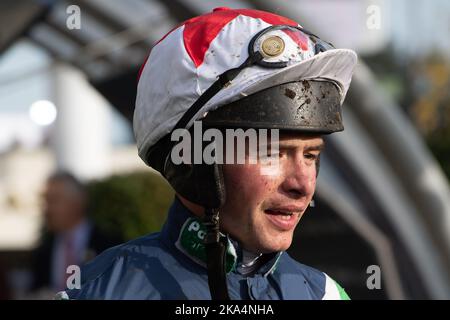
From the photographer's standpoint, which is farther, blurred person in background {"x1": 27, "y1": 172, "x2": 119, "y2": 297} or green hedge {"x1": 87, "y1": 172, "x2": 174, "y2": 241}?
green hedge {"x1": 87, "y1": 172, "x2": 174, "y2": 241}

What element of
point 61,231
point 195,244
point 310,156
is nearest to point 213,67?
→ point 310,156

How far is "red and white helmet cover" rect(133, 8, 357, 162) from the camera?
214 cm

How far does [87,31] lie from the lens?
7.42m

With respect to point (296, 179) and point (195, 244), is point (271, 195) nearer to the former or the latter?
point (296, 179)

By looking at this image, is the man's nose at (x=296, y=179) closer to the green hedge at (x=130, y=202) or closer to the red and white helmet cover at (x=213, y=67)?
the red and white helmet cover at (x=213, y=67)

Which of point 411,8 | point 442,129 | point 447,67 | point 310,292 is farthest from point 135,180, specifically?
point 411,8

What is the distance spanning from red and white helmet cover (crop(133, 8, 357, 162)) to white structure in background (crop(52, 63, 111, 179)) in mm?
7966

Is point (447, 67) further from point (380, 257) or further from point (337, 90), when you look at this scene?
point (337, 90)

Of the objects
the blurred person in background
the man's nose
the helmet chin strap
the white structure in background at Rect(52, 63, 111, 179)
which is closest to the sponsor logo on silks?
the helmet chin strap

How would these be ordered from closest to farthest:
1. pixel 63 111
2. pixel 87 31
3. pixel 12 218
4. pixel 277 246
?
pixel 277 246
pixel 87 31
pixel 63 111
pixel 12 218

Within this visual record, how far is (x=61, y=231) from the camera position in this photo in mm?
6270

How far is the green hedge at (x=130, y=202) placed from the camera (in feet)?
23.8

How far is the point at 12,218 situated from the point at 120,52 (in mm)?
10571

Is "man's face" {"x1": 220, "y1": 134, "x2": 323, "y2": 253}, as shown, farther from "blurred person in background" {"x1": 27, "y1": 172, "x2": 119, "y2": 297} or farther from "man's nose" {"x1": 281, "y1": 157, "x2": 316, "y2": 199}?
"blurred person in background" {"x1": 27, "y1": 172, "x2": 119, "y2": 297}
